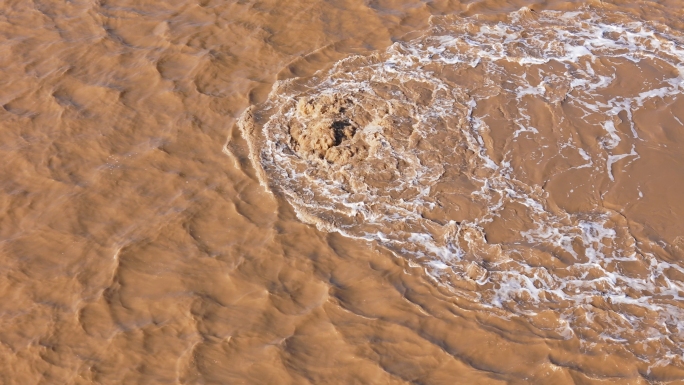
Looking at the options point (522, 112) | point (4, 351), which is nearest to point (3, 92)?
point (4, 351)

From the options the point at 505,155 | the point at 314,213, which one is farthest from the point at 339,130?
the point at 505,155

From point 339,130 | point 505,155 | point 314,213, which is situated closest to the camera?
point 314,213

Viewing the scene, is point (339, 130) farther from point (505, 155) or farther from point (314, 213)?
point (505, 155)

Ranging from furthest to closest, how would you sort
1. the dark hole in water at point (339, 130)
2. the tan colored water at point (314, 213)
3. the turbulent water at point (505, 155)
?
the dark hole in water at point (339, 130) → the turbulent water at point (505, 155) → the tan colored water at point (314, 213)

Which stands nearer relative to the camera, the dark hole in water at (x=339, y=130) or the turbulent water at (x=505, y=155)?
the turbulent water at (x=505, y=155)

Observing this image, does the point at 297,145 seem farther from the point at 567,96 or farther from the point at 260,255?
the point at 567,96
